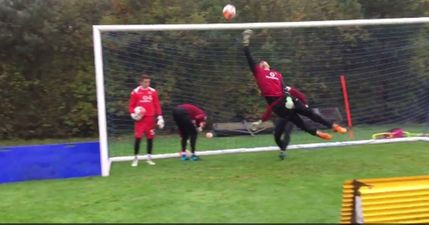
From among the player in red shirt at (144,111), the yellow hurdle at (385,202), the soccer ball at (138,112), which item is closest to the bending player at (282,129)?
the player in red shirt at (144,111)

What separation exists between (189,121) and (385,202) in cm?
574

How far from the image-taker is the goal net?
12.2m

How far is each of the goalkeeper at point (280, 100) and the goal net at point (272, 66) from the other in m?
1.27

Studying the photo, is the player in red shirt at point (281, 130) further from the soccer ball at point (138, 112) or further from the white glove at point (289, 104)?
the soccer ball at point (138, 112)

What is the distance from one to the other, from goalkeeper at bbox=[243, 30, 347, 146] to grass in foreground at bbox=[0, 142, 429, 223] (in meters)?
0.76

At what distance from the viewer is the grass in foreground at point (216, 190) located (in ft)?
24.0

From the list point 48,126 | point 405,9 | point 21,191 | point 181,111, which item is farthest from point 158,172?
point 405,9

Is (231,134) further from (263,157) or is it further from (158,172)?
(158,172)

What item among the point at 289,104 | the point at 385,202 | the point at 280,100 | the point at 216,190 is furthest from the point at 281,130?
the point at 385,202

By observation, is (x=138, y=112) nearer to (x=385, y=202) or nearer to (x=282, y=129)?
(x=282, y=129)

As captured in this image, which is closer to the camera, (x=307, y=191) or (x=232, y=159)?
(x=307, y=191)

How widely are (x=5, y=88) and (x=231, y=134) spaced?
697 cm

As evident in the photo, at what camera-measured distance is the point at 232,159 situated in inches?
467

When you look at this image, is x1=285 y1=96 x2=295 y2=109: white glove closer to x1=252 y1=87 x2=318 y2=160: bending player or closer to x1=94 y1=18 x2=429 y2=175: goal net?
x1=252 y1=87 x2=318 y2=160: bending player
